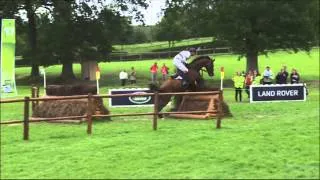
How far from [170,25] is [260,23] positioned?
11248 mm

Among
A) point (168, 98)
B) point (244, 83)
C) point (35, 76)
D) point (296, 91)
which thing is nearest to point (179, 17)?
point (35, 76)

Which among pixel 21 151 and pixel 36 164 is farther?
pixel 21 151

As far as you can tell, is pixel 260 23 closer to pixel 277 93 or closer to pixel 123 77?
pixel 123 77

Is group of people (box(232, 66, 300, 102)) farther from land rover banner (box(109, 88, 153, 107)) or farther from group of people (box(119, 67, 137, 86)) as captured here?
group of people (box(119, 67, 137, 86))

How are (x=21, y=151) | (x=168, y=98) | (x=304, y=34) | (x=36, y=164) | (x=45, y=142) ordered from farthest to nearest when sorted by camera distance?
1. (x=304, y=34)
2. (x=168, y=98)
3. (x=45, y=142)
4. (x=21, y=151)
5. (x=36, y=164)

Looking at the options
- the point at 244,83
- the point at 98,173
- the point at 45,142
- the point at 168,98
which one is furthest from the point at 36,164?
the point at 244,83

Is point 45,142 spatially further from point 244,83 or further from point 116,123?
point 244,83

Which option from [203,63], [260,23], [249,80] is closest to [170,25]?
[260,23]

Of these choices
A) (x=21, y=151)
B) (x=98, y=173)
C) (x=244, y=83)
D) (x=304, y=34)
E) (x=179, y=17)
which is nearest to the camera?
(x=98, y=173)

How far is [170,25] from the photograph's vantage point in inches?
2188

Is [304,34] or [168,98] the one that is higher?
[304,34]

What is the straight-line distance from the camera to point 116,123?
17703 mm

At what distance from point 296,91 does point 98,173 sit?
1889 centimetres

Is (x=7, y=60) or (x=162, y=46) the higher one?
(x=162, y=46)
